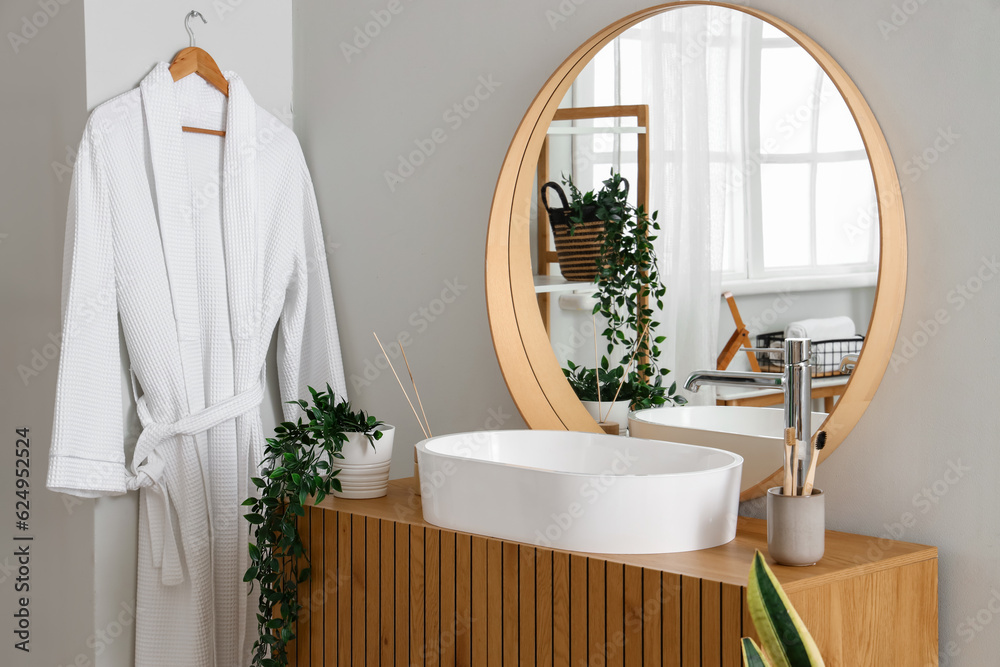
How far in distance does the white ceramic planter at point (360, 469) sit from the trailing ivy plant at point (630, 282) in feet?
1.46

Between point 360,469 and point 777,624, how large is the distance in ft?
2.57

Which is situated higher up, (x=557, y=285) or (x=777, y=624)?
(x=557, y=285)

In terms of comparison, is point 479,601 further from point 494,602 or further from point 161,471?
point 161,471

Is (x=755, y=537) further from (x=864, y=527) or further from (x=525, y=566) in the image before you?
(x=525, y=566)

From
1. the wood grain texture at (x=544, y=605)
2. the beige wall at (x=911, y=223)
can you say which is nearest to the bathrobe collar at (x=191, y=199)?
the beige wall at (x=911, y=223)

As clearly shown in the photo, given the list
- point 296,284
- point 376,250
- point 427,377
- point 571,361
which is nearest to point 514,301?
point 571,361

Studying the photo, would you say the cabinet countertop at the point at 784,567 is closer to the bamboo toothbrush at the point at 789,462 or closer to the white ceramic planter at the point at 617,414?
the bamboo toothbrush at the point at 789,462

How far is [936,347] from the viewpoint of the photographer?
3.92 feet

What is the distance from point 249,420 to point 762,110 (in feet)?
3.92

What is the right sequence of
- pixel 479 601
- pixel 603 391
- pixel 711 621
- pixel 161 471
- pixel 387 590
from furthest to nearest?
1. pixel 161 471
2. pixel 603 391
3. pixel 387 590
4. pixel 479 601
5. pixel 711 621

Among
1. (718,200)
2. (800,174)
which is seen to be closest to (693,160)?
(718,200)

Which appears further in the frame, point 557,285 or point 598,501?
point 557,285

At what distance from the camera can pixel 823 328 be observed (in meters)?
1.27

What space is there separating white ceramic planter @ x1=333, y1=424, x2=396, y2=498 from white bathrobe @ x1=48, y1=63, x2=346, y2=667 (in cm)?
44
